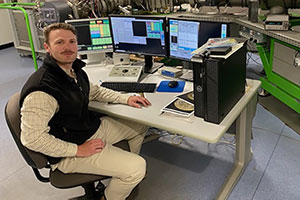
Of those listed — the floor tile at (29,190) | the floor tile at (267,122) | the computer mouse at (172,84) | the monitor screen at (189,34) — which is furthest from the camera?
the floor tile at (267,122)

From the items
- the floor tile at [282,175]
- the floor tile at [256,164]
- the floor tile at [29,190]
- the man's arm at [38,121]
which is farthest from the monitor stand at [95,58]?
the floor tile at [282,175]

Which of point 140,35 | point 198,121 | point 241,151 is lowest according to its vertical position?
point 241,151

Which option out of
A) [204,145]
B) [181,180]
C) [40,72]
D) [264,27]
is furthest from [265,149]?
[40,72]

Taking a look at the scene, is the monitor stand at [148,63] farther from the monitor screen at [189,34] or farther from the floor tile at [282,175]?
the floor tile at [282,175]

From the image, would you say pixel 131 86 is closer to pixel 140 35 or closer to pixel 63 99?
pixel 140 35

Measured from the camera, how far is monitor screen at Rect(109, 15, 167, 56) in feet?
7.72

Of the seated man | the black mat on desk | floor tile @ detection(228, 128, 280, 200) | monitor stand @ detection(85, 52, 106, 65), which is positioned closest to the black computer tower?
the seated man

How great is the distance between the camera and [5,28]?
6.45m

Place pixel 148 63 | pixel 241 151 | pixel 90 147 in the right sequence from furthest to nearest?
pixel 148 63, pixel 241 151, pixel 90 147

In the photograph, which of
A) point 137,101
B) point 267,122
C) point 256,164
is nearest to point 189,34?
point 137,101

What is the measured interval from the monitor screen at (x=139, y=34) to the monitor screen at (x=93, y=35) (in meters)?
0.10

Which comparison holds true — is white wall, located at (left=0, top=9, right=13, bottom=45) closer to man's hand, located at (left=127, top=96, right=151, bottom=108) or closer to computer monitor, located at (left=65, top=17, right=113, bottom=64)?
computer monitor, located at (left=65, top=17, right=113, bottom=64)

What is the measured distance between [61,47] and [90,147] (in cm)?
58

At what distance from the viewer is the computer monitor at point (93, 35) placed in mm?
2568
